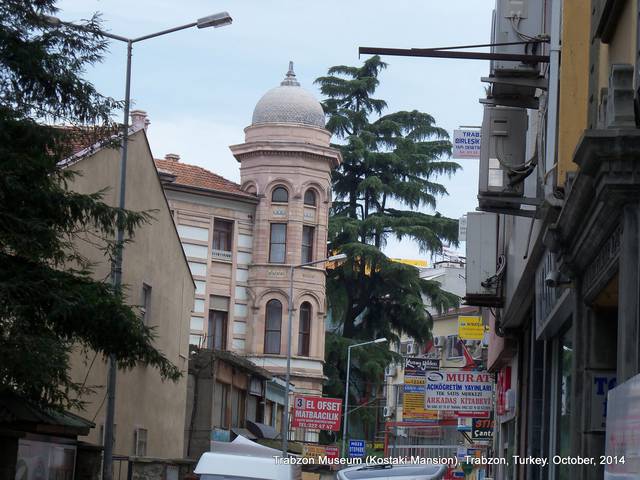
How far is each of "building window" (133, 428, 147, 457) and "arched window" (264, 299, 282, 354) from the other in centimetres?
3502

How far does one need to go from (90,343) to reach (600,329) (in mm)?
8545

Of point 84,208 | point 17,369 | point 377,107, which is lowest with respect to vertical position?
point 17,369

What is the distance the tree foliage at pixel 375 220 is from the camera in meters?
62.4

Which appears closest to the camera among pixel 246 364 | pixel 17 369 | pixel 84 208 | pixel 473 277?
pixel 17 369

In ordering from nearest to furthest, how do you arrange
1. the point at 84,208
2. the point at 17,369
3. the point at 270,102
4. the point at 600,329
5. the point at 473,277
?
the point at 600,329 → the point at 17,369 → the point at 84,208 → the point at 473,277 → the point at 270,102

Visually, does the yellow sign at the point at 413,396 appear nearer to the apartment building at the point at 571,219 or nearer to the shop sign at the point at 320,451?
the shop sign at the point at 320,451

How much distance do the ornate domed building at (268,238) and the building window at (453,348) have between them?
22581 mm

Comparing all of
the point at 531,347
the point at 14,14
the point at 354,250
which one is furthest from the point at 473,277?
the point at 354,250

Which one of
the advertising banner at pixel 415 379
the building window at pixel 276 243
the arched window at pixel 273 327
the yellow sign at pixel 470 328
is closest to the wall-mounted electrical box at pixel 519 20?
the advertising banner at pixel 415 379

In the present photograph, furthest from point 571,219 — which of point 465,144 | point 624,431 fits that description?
point 465,144

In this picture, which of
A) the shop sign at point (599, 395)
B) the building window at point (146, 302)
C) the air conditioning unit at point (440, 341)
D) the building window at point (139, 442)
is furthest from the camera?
the air conditioning unit at point (440, 341)

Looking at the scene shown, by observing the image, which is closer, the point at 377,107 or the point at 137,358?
the point at 137,358

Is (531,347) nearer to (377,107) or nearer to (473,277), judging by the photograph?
(473,277)

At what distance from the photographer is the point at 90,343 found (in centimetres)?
1823
